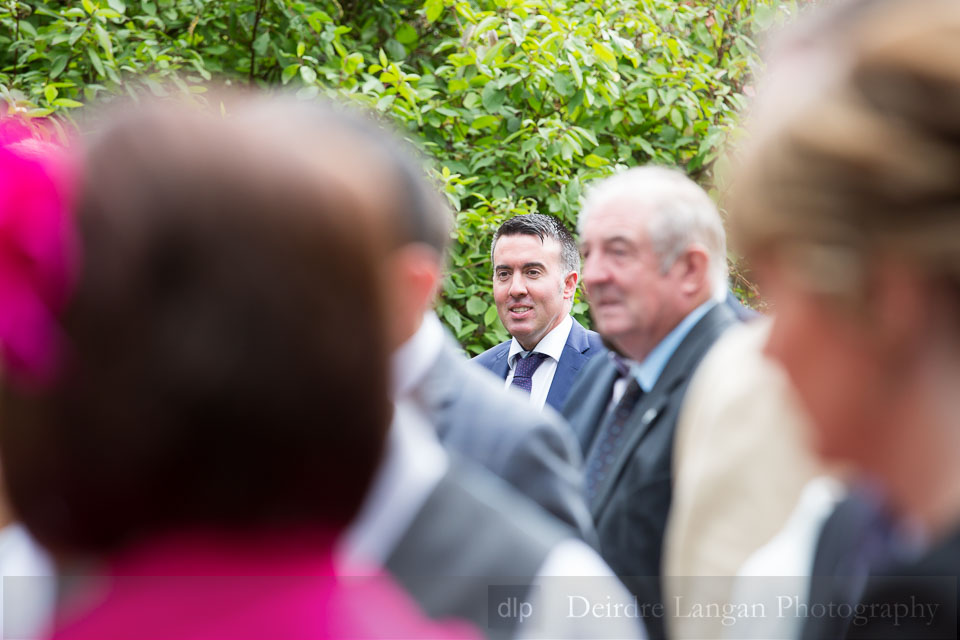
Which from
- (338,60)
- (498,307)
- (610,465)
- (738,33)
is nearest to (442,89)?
(338,60)

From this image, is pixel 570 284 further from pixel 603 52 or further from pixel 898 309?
pixel 898 309

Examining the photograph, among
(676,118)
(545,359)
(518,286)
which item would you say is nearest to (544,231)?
(518,286)

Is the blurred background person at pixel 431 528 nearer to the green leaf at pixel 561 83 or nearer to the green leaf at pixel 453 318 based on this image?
the green leaf at pixel 453 318

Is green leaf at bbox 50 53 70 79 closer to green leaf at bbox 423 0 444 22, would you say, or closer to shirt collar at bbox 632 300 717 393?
green leaf at bbox 423 0 444 22

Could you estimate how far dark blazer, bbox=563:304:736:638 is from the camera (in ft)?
8.40

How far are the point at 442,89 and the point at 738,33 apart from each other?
2178 millimetres

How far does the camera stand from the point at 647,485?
2613mm

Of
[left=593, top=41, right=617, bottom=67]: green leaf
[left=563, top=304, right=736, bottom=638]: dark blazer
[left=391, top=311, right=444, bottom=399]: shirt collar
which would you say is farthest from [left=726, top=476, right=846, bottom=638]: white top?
[left=593, top=41, right=617, bottom=67]: green leaf

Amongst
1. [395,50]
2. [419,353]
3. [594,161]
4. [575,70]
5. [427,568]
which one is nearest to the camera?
[427,568]

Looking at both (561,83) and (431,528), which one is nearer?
(431,528)

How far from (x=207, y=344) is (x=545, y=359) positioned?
14.4 ft

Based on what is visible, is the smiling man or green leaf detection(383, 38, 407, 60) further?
green leaf detection(383, 38, 407, 60)

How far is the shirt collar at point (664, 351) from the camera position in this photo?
9.70ft

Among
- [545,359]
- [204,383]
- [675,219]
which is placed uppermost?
[204,383]
